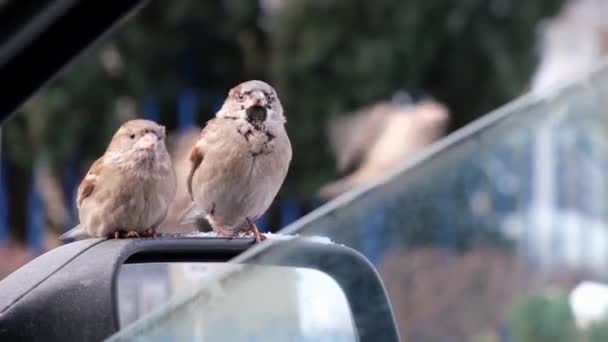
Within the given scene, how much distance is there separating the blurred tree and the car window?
Answer: 24.6 ft

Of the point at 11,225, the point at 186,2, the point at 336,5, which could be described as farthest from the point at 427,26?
the point at 11,225

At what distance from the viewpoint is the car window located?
3.93ft

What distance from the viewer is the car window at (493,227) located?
120 cm

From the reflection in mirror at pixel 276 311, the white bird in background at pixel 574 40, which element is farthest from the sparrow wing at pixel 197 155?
the white bird in background at pixel 574 40

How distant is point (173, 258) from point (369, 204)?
2.10 ft

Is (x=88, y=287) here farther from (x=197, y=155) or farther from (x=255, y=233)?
(x=197, y=155)

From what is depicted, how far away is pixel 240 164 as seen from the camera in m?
2.64

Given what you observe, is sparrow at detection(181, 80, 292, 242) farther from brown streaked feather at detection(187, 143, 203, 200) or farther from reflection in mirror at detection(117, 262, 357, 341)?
reflection in mirror at detection(117, 262, 357, 341)

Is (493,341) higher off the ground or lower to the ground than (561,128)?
lower

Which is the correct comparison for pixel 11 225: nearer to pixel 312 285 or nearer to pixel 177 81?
pixel 177 81

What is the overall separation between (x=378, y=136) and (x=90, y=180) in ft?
17.7

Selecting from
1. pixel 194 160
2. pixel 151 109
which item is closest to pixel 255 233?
pixel 194 160

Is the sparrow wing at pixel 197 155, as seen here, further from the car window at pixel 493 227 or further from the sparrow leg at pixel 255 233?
the car window at pixel 493 227

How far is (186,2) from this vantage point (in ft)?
30.5
